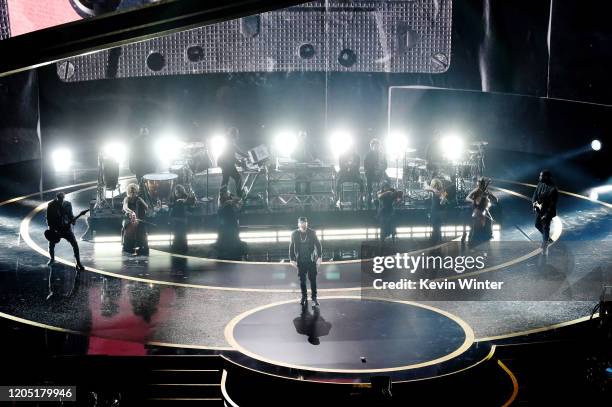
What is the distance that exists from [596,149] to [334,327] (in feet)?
37.1

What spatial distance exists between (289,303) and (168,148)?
8.95 m

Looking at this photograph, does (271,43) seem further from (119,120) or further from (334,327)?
(334,327)

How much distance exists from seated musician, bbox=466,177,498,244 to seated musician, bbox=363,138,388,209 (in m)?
2.93

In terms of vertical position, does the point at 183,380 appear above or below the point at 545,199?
below

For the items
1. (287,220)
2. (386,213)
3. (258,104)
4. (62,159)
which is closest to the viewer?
(386,213)

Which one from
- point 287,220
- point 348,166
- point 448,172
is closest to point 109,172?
point 287,220

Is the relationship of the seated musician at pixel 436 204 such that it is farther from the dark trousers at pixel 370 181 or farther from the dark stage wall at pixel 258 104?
the dark stage wall at pixel 258 104

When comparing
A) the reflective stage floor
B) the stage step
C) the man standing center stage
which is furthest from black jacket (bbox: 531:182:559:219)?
the stage step

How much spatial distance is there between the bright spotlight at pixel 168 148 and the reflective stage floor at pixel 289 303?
441 cm

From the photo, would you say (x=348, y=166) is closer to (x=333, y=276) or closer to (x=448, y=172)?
(x=448, y=172)

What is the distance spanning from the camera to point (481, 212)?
13.6m

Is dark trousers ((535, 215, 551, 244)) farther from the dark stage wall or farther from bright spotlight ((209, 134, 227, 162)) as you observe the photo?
bright spotlight ((209, 134, 227, 162))

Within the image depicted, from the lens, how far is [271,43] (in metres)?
19.3

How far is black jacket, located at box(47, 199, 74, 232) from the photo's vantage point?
11.8m
